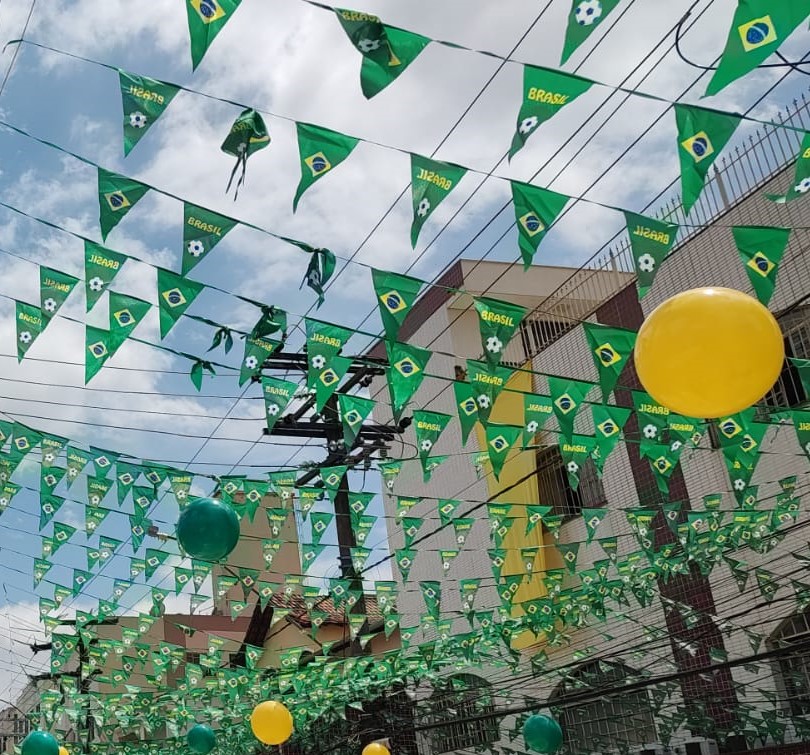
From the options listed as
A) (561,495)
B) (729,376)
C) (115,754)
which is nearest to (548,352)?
(561,495)

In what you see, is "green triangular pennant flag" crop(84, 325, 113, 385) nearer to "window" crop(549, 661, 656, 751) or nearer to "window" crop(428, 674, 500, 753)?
"window" crop(549, 661, 656, 751)

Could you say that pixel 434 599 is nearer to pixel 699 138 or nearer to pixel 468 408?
pixel 468 408

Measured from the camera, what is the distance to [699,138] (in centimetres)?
585

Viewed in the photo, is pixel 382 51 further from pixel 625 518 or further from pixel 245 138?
pixel 625 518

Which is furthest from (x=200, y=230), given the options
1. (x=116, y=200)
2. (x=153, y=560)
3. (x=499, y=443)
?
(x=153, y=560)

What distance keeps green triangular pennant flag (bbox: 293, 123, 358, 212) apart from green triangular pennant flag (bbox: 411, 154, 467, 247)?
462 mm

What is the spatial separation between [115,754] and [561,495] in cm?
1594

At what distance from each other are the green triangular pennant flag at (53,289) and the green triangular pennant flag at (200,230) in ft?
6.28

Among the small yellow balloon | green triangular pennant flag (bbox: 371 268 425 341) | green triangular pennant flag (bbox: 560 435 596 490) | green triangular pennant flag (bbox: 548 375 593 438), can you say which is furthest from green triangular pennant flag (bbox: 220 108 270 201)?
the small yellow balloon

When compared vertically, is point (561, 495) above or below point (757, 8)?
above

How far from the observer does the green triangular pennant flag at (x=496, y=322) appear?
8172 mm

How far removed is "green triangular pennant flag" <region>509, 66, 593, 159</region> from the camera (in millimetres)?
5629

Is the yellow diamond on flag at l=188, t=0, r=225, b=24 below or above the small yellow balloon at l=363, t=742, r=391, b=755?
above

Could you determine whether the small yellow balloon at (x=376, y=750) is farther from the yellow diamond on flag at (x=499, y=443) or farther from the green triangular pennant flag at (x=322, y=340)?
the green triangular pennant flag at (x=322, y=340)
